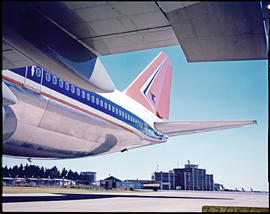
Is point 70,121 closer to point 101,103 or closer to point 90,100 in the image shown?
point 90,100

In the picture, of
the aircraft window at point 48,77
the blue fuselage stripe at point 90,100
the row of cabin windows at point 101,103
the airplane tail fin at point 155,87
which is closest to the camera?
the blue fuselage stripe at point 90,100

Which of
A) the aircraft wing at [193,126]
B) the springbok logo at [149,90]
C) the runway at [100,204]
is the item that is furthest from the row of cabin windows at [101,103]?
the springbok logo at [149,90]

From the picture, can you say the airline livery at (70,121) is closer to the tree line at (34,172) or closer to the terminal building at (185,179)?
the tree line at (34,172)

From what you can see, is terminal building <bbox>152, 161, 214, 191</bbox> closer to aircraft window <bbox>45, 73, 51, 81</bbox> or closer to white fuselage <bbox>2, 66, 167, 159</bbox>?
white fuselage <bbox>2, 66, 167, 159</bbox>

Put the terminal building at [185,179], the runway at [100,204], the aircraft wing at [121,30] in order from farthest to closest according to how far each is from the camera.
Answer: the terminal building at [185,179] < the runway at [100,204] < the aircraft wing at [121,30]

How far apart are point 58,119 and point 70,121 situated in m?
0.80

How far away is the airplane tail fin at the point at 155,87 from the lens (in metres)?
25.6

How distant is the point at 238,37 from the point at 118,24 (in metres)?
2.20

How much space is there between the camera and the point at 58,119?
1281 cm

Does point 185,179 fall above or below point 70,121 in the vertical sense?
below

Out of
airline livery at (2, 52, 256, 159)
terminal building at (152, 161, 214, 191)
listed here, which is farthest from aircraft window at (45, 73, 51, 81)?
terminal building at (152, 161, 214, 191)

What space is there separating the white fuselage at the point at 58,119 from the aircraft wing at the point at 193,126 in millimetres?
3922

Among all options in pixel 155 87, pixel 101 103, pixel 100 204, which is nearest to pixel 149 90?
pixel 155 87

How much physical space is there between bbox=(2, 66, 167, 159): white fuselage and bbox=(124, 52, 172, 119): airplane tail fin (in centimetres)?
579
